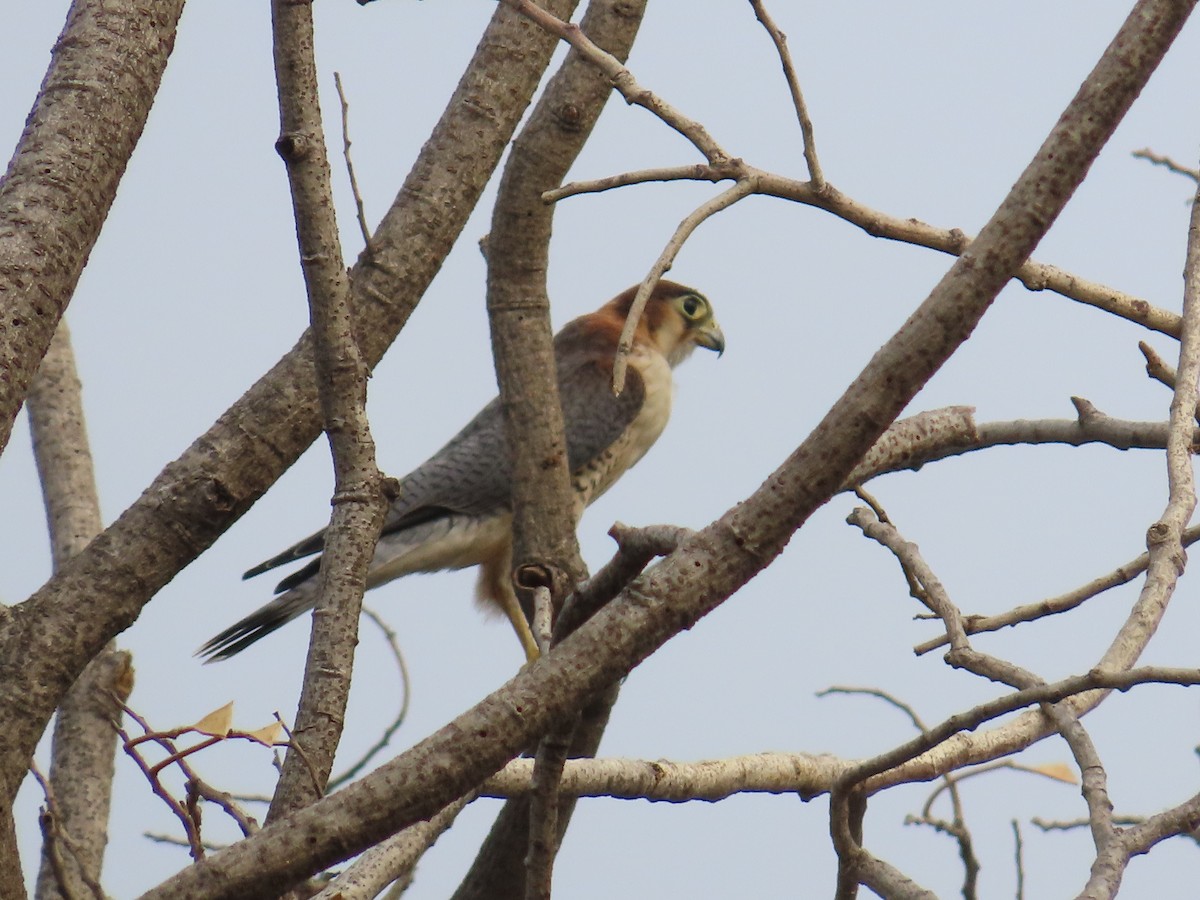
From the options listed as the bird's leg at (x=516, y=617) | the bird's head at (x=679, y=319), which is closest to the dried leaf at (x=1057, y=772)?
the bird's leg at (x=516, y=617)

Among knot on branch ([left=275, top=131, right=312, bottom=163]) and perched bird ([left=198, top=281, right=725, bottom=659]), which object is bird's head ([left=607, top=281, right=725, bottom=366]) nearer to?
perched bird ([left=198, top=281, right=725, bottom=659])

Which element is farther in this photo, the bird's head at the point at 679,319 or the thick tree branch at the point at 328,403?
the bird's head at the point at 679,319

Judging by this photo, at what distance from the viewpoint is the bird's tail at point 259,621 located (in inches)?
181

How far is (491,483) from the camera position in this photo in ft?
17.0

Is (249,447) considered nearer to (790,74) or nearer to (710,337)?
(790,74)

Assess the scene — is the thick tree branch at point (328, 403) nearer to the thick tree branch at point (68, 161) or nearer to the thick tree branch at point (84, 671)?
the thick tree branch at point (68, 161)

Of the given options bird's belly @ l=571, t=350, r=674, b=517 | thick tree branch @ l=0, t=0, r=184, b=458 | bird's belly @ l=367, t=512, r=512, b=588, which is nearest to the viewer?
thick tree branch @ l=0, t=0, r=184, b=458

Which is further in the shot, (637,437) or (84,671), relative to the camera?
(637,437)

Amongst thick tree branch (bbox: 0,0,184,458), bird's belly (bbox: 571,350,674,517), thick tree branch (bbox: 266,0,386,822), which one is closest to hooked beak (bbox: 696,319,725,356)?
bird's belly (bbox: 571,350,674,517)

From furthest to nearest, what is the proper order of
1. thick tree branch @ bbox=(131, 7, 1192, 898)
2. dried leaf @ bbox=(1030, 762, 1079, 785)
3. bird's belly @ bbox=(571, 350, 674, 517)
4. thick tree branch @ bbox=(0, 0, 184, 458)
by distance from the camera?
1. bird's belly @ bbox=(571, 350, 674, 517)
2. dried leaf @ bbox=(1030, 762, 1079, 785)
3. thick tree branch @ bbox=(0, 0, 184, 458)
4. thick tree branch @ bbox=(131, 7, 1192, 898)

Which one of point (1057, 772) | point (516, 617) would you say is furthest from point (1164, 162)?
point (516, 617)

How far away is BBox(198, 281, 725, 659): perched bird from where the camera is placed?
4.92 m

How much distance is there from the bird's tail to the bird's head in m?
2.17

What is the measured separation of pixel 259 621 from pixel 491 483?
970 mm
